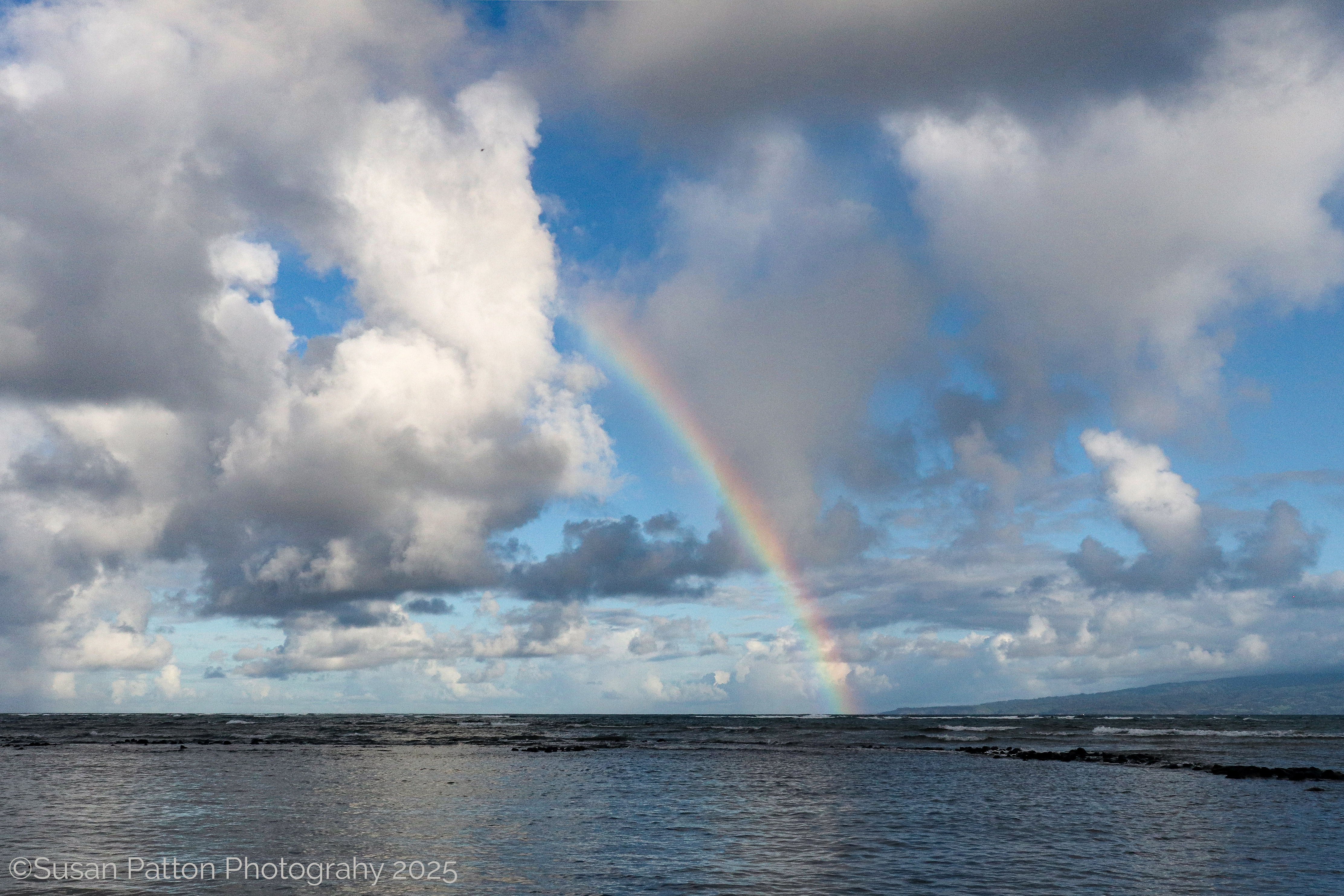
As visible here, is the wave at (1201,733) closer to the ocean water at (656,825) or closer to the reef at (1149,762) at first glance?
the reef at (1149,762)

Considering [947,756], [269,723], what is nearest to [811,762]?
[947,756]

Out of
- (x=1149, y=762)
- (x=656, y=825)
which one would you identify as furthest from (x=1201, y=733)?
(x=656, y=825)

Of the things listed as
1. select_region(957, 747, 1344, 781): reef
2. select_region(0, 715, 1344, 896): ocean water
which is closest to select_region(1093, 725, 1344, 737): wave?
select_region(957, 747, 1344, 781): reef

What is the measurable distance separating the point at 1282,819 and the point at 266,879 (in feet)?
140

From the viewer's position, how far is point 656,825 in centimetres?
3688

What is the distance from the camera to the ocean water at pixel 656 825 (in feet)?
86.4

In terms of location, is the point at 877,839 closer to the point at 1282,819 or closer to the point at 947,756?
the point at 1282,819

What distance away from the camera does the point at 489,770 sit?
2516 inches

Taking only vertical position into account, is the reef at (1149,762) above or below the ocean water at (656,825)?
below

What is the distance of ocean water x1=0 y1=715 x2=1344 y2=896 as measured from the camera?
26.3 meters

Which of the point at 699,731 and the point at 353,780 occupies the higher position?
the point at 353,780

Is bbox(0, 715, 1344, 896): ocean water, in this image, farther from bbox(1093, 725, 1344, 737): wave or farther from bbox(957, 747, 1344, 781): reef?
bbox(1093, 725, 1344, 737): wave

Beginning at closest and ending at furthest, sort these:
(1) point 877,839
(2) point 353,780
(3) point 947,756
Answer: (1) point 877,839 → (2) point 353,780 → (3) point 947,756

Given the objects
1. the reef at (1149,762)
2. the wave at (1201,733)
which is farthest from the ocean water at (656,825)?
the wave at (1201,733)
